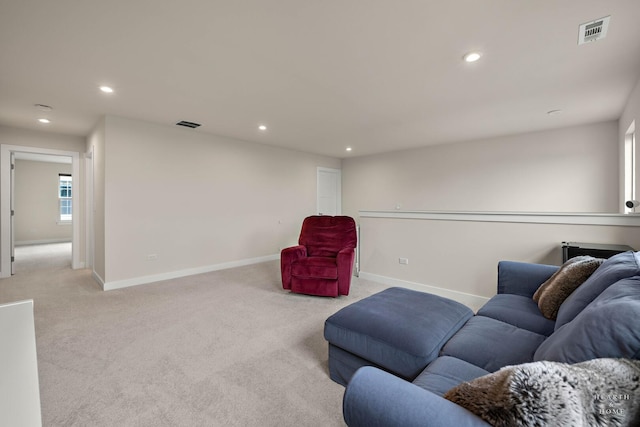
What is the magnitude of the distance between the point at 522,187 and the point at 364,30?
4.40 meters

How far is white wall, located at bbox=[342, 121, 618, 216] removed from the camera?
416 centimetres

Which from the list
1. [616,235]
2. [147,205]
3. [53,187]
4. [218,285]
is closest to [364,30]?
[616,235]

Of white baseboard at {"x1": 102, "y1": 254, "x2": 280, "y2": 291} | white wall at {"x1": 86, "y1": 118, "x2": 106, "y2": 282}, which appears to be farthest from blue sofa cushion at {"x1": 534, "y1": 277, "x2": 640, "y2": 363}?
white wall at {"x1": 86, "y1": 118, "x2": 106, "y2": 282}

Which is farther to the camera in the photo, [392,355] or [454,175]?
[454,175]

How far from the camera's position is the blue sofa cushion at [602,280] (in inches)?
48.2

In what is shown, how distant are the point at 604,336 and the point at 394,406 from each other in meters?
0.65

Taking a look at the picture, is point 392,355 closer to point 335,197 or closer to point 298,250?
point 298,250

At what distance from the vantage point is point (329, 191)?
7.34 m

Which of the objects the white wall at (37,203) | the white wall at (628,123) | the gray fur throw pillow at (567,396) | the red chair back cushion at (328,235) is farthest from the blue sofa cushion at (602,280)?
the white wall at (37,203)

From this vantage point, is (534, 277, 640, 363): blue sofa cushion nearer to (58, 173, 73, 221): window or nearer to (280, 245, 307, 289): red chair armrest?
(280, 245, 307, 289): red chair armrest

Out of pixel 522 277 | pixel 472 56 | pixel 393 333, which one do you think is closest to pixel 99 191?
pixel 393 333

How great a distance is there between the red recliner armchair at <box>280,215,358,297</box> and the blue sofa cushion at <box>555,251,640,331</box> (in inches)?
88.3

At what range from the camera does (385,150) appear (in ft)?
21.0

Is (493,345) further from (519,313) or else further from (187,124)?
(187,124)
